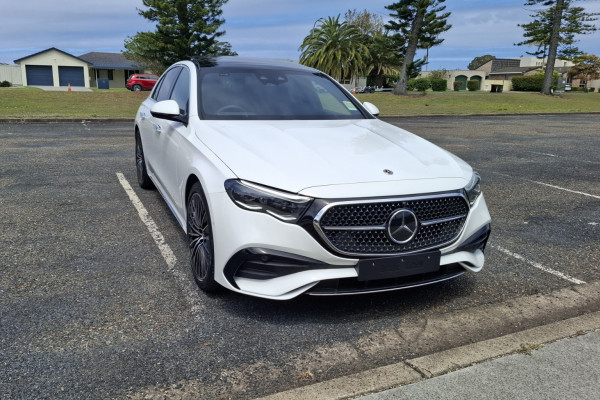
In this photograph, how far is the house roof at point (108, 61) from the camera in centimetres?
6612

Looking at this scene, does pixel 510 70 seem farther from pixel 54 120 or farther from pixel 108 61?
pixel 54 120

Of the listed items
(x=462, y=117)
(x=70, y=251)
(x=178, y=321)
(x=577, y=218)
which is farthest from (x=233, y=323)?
(x=462, y=117)

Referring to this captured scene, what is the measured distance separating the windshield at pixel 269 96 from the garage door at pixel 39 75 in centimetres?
6395

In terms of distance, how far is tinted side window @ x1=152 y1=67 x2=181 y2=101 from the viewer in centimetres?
522

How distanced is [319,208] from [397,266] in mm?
603

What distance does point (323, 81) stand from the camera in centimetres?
501

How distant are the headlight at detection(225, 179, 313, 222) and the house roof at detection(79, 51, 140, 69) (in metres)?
68.2

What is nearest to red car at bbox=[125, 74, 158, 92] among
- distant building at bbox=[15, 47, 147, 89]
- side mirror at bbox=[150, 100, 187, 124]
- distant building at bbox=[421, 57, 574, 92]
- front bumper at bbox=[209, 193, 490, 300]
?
distant building at bbox=[15, 47, 147, 89]

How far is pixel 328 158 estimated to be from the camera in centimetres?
315

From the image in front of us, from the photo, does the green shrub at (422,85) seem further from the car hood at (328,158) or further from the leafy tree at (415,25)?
the car hood at (328,158)

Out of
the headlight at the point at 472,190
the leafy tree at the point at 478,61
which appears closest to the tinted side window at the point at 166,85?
the headlight at the point at 472,190

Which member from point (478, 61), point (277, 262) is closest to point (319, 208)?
point (277, 262)

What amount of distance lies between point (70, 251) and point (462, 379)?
324cm

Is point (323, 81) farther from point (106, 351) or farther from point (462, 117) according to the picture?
point (462, 117)
